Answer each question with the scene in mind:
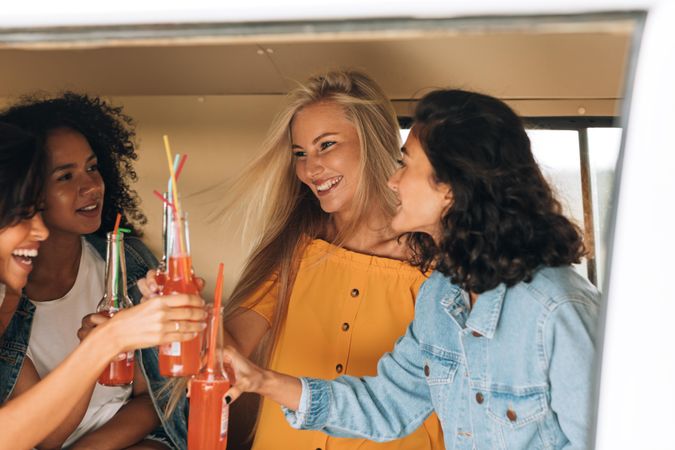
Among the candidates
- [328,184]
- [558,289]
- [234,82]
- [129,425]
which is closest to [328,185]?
[328,184]

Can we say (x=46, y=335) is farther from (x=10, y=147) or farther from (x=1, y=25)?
(x=1, y=25)

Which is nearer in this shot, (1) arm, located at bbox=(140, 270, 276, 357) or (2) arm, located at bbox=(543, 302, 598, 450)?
(2) arm, located at bbox=(543, 302, 598, 450)

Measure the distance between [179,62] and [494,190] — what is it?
1246mm

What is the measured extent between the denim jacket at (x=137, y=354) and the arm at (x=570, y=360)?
119 cm

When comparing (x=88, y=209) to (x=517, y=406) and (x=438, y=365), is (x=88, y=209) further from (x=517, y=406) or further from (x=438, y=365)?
(x=517, y=406)

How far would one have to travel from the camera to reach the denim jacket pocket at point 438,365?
142 centimetres

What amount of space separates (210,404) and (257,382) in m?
0.11

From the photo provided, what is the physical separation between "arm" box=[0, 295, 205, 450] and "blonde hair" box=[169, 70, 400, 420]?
2.59 ft

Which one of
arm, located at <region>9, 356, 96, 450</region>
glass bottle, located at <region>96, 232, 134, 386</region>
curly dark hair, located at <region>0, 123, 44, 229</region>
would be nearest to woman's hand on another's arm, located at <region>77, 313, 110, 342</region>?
glass bottle, located at <region>96, 232, 134, 386</region>

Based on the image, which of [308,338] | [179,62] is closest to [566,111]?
[308,338]

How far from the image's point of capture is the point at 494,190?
4.26 feet

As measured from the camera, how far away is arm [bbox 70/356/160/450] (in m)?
1.91

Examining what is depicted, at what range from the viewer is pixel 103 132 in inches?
86.7

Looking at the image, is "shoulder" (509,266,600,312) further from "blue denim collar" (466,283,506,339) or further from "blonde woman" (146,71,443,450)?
"blonde woman" (146,71,443,450)
